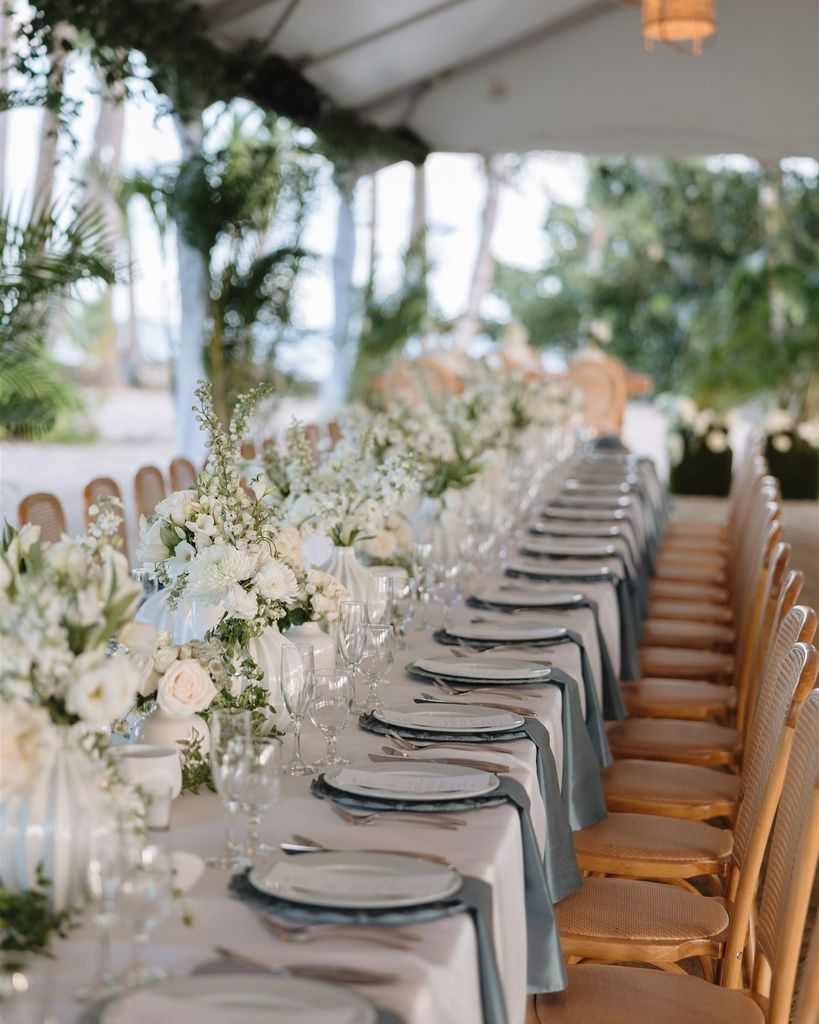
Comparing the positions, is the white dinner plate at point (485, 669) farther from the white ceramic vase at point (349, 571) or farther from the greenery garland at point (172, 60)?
the greenery garland at point (172, 60)

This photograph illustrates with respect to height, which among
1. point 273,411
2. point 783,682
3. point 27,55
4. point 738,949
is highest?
point 27,55

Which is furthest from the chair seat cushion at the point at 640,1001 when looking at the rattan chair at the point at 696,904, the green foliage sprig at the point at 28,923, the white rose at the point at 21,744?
the white rose at the point at 21,744

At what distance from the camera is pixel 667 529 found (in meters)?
7.95

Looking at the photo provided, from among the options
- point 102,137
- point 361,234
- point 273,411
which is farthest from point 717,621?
point 102,137

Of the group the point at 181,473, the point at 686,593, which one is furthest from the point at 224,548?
the point at 686,593

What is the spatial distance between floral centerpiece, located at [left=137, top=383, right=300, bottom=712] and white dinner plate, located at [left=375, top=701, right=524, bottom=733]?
0.88 ft

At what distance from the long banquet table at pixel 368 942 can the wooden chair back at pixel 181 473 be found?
2879 mm

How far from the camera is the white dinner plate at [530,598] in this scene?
3539 mm

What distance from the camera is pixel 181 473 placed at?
18.0 feet

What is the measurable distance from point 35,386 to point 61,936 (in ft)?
15.1

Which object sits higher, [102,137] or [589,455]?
[102,137]

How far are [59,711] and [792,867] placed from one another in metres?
1.18

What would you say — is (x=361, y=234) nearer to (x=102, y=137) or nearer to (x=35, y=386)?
(x=102, y=137)

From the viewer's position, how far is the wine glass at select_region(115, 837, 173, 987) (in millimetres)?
1365
